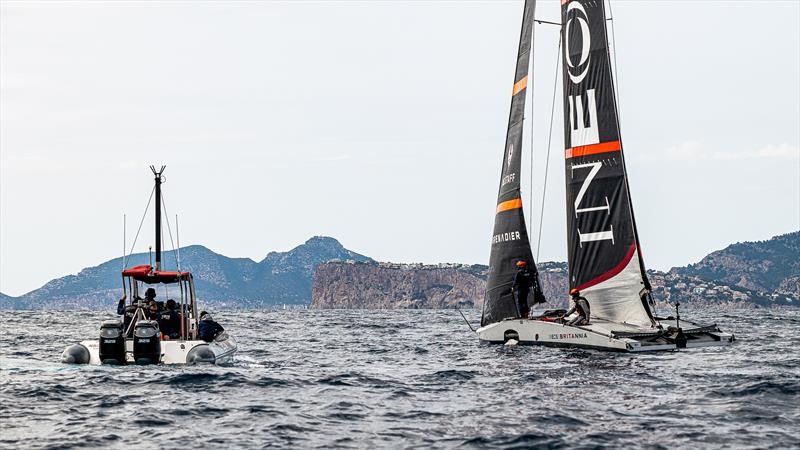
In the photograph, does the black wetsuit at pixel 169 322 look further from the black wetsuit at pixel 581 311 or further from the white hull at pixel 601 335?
the black wetsuit at pixel 581 311

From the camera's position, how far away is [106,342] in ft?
71.9

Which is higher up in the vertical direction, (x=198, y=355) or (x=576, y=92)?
(x=576, y=92)

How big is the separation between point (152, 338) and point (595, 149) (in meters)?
14.4

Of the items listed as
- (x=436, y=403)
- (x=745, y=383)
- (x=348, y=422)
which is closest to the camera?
(x=348, y=422)

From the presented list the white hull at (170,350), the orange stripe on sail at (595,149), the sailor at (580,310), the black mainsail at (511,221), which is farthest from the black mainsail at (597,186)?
the white hull at (170,350)

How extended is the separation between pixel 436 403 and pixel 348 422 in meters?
2.40

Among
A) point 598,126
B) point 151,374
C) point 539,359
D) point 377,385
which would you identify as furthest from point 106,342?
point 598,126

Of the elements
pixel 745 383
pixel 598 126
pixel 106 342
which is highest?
pixel 598 126

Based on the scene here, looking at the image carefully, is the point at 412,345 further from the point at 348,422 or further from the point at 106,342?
the point at 348,422

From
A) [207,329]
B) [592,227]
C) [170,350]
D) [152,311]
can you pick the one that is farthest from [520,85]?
[170,350]

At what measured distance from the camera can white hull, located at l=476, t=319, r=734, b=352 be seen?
84.2 feet

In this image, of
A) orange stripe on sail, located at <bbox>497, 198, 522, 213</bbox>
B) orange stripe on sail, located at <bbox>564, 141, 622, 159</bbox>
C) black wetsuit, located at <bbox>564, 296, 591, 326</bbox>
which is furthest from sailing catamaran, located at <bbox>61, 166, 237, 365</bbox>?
orange stripe on sail, located at <bbox>564, 141, 622, 159</bbox>

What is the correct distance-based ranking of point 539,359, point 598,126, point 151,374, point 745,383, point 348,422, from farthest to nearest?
point 598,126 < point 539,359 < point 151,374 < point 745,383 < point 348,422

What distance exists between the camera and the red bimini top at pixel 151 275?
2415 cm
